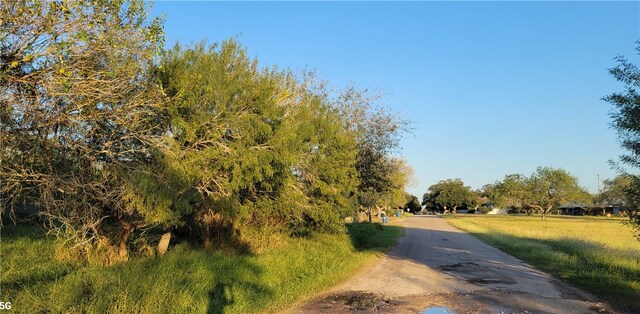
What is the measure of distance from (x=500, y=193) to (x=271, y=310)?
309ft

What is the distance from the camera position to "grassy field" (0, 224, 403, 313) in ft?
23.9

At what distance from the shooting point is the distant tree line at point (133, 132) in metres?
7.11

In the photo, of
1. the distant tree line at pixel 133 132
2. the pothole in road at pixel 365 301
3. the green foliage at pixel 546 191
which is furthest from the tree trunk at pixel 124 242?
the green foliage at pixel 546 191

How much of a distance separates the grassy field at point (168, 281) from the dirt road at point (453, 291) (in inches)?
35.0

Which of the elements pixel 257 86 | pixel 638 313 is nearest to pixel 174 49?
pixel 257 86

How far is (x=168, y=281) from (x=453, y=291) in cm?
640

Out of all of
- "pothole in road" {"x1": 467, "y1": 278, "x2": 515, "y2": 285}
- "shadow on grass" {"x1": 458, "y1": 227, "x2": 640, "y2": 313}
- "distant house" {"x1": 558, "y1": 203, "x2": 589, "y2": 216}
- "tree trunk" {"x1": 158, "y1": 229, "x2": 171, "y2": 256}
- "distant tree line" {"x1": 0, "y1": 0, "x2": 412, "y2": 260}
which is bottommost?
"pothole in road" {"x1": 467, "y1": 278, "x2": 515, "y2": 285}

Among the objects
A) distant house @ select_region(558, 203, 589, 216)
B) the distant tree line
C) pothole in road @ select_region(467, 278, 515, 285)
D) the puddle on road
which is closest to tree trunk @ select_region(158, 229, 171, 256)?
the distant tree line

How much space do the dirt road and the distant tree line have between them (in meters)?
3.54

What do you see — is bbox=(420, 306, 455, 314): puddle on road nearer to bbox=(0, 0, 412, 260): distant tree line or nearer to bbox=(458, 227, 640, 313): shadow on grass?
bbox=(458, 227, 640, 313): shadow on grass

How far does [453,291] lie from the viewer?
1102 centimetres

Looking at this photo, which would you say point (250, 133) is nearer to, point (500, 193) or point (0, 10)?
point (0, 10)

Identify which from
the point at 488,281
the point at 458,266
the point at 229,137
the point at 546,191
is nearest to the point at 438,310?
Result: the point at 488,281

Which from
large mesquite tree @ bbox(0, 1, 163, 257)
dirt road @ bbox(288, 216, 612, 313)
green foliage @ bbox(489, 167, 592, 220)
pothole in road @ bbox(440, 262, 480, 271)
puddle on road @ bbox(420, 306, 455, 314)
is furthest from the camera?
green foliage @ bbox(489, 167, 592, 220)
